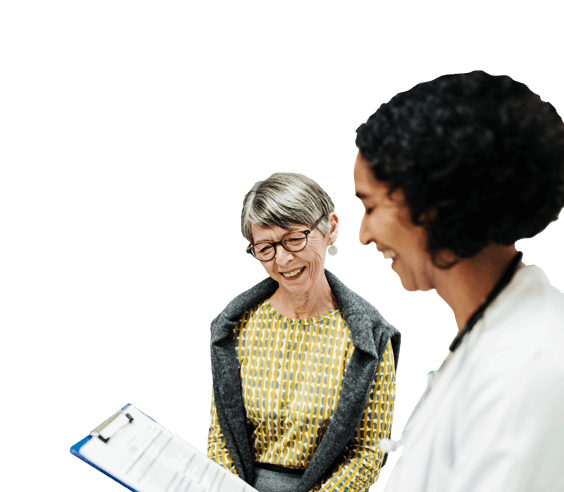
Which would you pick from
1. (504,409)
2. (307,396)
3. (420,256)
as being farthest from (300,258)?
(504,409)

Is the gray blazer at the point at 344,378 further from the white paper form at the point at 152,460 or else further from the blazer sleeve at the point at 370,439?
the white paper form at the point at 152,460

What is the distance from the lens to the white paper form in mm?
1506

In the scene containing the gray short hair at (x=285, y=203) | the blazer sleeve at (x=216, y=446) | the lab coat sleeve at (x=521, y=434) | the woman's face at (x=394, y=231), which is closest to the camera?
the lab coat sleeve at (x=521, y=434)

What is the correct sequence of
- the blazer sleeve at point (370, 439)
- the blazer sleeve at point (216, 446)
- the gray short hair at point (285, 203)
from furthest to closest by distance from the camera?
the blazer sleeve at point (216, 446) → the blazer sleeve at point (370, 439) → the gray short hair at point (285, 203)

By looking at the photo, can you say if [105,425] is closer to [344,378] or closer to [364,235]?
[344,378]

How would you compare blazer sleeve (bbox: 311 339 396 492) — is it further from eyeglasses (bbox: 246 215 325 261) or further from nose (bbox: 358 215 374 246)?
nose (bbox: 358 215 374 246)

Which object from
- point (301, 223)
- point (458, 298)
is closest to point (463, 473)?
point (458, 298)

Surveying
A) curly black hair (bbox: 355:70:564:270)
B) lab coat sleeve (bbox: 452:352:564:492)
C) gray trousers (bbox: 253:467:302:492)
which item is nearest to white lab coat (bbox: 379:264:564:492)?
lab coat sleeve (bbox: 452:352:564:492)

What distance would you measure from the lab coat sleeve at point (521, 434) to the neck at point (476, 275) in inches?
9.1

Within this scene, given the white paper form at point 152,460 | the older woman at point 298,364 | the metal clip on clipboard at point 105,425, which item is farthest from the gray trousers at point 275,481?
the metal clip on clipboard at point 105,425

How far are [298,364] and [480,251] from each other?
1150 millimetres

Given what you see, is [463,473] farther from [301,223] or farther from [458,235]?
[301,223]

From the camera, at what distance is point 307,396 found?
1917 mm

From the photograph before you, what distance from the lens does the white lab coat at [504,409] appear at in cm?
81
